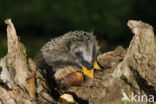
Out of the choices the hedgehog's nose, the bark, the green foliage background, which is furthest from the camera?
the green foliage background

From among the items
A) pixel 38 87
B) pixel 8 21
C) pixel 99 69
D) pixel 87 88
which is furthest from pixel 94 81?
pixel 8 21

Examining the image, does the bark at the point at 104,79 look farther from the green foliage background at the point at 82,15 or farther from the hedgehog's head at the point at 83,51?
the green foliage background at the point at 82,15

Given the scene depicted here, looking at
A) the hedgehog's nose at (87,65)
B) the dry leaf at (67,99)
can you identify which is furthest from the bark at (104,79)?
the hedgehog's nose at (87,65)

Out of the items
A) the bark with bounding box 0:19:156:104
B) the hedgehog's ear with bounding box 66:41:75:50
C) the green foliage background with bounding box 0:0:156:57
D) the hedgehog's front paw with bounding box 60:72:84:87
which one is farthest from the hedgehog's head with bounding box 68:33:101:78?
the green foliage background with bounding box 0:0:156:57

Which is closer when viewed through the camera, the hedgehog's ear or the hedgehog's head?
the hedgehog's head

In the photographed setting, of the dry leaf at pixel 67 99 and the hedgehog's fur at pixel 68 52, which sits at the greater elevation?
the hedgehog's fur at pixel 68 52

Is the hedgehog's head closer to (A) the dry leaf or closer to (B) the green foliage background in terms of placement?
(A) the dry leaf

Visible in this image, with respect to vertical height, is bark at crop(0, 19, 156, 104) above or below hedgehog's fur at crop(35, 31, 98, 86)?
below

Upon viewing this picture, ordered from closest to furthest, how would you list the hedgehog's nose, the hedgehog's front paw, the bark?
the bark < the hedgehog's front paw < the hedgehog's nose
